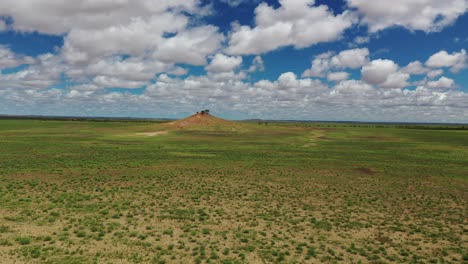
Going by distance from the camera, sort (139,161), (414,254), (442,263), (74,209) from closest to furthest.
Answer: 1. (442,263)
2. (414,254)
3. (74,209)
4. (139,161)

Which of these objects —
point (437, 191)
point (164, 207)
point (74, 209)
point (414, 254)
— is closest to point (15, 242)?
point (74, 209)

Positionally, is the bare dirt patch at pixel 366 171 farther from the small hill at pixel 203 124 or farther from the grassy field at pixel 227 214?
A: the small hill at pixel 203 124

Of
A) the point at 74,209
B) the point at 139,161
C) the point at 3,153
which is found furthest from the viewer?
the point at 3,153

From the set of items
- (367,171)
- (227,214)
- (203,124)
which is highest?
(203,124)

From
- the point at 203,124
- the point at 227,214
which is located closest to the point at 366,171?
the point at 227,214

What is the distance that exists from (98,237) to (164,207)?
780 centimetres

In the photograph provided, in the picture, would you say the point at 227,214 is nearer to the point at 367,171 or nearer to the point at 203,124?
the point at 367,171

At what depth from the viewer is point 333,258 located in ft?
61.7

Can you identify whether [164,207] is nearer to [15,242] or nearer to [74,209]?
[74,209]

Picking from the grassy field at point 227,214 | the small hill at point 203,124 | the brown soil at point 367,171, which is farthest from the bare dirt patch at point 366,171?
the small hill at point 203,124

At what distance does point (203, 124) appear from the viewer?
6358 inches

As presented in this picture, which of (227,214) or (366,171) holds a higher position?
(366,171)

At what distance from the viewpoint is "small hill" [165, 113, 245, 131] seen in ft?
510

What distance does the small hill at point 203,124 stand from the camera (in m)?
155
